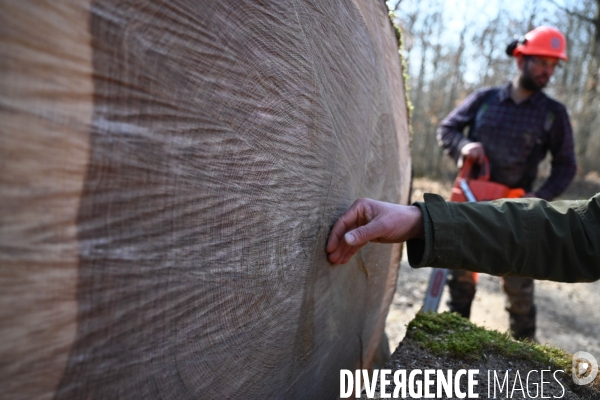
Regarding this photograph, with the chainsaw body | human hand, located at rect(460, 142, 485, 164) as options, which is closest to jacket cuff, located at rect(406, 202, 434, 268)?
the chainsaw body

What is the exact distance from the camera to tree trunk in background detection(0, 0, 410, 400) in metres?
0.67

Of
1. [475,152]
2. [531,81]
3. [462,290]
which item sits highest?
[531,81]

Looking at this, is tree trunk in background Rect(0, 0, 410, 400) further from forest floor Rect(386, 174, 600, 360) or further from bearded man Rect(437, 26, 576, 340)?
forest floor Rect(386, 174, 600, 360)

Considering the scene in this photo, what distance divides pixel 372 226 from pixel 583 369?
3.22 ft

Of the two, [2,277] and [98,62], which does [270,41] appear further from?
[2,277]

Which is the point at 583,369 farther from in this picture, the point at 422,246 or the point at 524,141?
the point at 524,141

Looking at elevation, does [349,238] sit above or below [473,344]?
above

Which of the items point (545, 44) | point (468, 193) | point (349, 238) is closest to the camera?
point (349, 238)

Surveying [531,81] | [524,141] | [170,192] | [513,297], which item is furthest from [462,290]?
[170,192]

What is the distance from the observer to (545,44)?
11.6 ft

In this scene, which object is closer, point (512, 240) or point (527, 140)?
point (512, 240)

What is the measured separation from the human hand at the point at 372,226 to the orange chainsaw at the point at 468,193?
1707mm

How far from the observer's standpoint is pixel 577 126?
15914mm

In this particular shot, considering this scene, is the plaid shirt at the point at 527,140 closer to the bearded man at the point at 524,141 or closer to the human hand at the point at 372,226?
the bearded man at the point at 524,141
